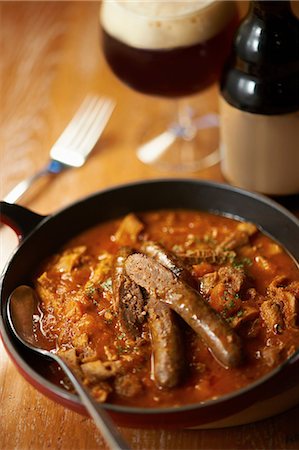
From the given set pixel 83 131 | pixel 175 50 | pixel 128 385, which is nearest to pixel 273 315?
pixel 128 385

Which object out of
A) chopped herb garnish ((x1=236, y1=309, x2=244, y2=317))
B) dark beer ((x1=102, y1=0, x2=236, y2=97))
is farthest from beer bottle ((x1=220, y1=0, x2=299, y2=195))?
chopped herb garnish ((x1=236, y1=309, x2=244, y2=317))

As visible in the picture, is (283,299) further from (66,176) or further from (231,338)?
(66,176)

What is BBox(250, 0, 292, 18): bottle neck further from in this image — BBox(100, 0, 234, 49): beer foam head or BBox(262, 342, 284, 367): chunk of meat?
BBox(262, 342, 284, 367): chunk of meat

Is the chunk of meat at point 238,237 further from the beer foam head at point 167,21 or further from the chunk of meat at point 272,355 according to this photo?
the beer foam head at point 167,21

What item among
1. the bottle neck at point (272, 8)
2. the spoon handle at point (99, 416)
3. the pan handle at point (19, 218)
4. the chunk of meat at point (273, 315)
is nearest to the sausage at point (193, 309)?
the chunk of meat at point (273, 315)

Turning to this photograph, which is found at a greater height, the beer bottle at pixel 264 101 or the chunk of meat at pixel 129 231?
the beer bottle at pixel 264 101

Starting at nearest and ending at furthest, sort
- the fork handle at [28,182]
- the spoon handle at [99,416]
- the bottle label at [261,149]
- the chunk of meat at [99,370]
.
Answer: the spoon handle at [99,416], the chunk of meat at [99,370], the bottle label at [261,149], the fork handle at [28,182]

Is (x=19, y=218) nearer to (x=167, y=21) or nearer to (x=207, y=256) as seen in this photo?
(x=207, y=256)
